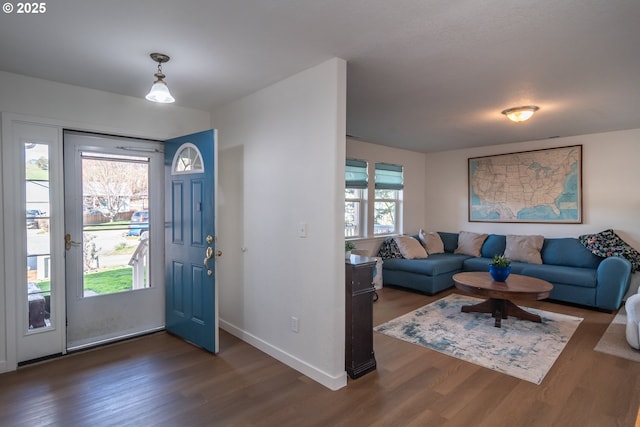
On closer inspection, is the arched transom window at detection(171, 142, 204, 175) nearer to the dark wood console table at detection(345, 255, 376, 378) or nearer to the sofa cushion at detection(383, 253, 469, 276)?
the dark wood console table at detection(345, 255, 376, 378)

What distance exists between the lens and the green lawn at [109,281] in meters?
3.22

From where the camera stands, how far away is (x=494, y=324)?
375 centimetres

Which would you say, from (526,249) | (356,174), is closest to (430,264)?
(526,249)

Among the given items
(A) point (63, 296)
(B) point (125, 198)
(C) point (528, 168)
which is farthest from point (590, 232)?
(A) point (63, 296)

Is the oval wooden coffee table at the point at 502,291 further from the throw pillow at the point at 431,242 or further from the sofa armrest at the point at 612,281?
the throw pillow at the point at 431,242

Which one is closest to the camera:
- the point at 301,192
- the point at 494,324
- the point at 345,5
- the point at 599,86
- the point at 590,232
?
the point at 345,5

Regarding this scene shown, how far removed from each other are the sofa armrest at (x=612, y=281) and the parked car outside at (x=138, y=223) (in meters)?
5.44

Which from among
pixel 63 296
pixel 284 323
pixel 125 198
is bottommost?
pixel 284 323

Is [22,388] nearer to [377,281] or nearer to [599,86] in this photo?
[377,281]

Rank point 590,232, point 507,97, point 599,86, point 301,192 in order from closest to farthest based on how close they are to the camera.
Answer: point 301,192
point 599,86
point 507,97
point 590,232

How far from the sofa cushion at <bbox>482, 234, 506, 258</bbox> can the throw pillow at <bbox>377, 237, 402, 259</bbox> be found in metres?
1.50

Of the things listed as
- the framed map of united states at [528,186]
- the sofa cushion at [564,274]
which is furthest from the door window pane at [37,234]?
the framed map of united states at [528,186]

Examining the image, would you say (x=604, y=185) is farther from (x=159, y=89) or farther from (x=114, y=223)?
(x=114, y=223)

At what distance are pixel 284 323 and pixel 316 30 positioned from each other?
87.5 inches
